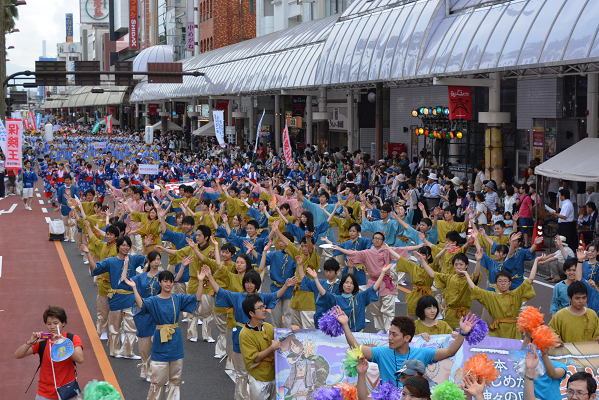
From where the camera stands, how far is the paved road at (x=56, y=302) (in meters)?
8.44

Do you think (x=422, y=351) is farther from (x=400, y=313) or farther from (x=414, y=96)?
(x=414, y=96)

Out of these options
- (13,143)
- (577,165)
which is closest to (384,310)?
(577,165)

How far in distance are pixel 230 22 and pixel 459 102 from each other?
40.9 meters

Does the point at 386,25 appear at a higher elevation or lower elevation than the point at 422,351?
higher

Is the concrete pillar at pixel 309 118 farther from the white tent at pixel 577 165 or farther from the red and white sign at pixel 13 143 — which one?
the white tent at pixel 577 165

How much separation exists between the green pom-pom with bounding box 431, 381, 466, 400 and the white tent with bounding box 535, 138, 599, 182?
1053cm

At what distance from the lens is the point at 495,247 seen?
10016 millimetres

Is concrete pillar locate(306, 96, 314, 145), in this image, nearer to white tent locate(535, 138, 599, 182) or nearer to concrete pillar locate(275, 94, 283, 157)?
concrete pillar locate(275, 94, 283, 157)

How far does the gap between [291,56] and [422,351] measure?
2686 centimetres

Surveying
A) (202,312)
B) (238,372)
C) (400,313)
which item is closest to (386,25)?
(400,313)

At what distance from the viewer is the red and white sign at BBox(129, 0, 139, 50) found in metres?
94.6

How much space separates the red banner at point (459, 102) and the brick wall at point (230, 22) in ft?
133

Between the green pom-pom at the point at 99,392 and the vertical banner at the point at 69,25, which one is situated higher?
the vertical banner at the point at 69,25

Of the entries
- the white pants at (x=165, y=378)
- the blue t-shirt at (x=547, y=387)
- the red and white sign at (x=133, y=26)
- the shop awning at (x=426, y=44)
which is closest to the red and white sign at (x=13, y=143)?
the shop awning at (x=426, y=44)
